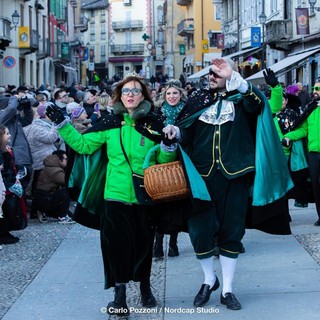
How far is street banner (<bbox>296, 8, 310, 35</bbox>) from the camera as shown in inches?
1246

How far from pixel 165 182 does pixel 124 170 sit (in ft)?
1.26

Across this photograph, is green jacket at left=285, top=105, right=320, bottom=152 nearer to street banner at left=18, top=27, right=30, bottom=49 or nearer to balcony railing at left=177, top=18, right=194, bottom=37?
street banner at left=18, top=27, right=30, bottom=49

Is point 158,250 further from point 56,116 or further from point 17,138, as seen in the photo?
point 17,138

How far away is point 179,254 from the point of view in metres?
9.11

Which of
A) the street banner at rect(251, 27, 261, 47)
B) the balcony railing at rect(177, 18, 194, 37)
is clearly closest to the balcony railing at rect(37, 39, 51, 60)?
the balcony railing at rect(177, 18, 194, 37)

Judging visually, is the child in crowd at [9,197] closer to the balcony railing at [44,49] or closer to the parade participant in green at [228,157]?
the parade participant in green at [228,157]

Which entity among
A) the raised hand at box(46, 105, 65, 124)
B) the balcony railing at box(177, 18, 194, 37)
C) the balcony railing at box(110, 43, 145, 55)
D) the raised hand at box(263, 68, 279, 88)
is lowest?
the raised hand at box(46, 105, 65, 124)

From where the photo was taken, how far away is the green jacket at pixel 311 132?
10.1 metres

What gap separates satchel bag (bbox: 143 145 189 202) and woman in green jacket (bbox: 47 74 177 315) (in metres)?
0.17

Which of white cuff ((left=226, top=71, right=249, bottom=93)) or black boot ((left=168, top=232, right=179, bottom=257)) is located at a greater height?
white cuff ((left=226, top=71, right=249, bottom=93))

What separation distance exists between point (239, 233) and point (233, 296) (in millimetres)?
500

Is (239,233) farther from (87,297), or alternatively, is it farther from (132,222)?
(87,297)

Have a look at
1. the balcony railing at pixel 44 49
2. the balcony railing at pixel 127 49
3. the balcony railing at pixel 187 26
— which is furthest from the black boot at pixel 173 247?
the balcony railing at pixel 127 49

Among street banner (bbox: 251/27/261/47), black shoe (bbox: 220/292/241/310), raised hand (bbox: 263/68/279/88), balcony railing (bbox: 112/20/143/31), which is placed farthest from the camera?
balcony railing (bbox: 112/20/143/31)
